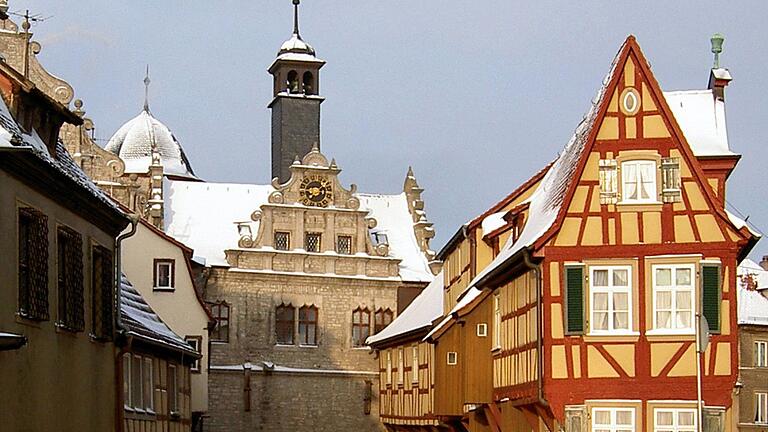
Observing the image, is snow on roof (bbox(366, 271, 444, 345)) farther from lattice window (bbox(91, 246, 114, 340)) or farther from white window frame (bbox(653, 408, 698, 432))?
lattice window (bbox(91, 246, 114, 340))

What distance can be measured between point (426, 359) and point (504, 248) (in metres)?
12.1

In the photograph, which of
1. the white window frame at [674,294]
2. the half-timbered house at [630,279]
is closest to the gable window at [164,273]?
the half-timbered house at [630,279]

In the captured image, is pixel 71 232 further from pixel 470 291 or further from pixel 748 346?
pixel 748 346

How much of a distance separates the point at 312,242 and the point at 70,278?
121ft

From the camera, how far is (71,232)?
20.7 meters

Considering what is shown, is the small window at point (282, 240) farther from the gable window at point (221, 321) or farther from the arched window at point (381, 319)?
the arched window at point (381, 319)

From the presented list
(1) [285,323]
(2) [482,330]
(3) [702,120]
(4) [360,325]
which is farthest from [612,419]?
(4) [360,325]

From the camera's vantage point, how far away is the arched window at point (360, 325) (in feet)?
190

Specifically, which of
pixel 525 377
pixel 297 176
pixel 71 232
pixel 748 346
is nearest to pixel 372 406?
pixel 297 176

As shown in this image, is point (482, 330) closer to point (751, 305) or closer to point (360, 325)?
point (751, 305)

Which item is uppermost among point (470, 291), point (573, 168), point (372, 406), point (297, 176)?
point (297, 176)

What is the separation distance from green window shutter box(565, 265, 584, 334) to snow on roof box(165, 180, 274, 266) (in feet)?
101

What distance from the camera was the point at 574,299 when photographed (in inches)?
985

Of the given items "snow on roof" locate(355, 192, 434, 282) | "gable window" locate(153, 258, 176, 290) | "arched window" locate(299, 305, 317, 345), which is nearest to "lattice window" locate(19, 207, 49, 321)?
"gable window" locate(153, 258, 176, 290)
